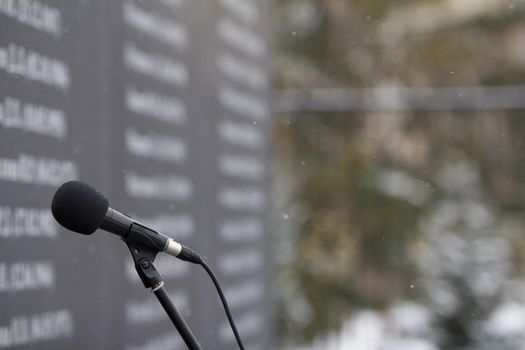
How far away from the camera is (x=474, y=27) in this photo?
12.0 metres

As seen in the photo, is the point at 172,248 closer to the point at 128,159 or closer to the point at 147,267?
the point at 147,267

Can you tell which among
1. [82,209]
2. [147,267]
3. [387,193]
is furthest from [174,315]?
[387,193]

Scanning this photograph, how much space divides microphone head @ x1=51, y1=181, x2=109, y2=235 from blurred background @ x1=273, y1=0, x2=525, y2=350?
7.08 meters

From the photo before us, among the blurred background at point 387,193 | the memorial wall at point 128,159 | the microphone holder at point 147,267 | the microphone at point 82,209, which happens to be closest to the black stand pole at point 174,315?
the microphone holder at point 147,267

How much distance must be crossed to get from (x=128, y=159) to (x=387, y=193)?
7.27m

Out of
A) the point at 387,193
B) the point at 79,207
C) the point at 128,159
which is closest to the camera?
the point at 79,207

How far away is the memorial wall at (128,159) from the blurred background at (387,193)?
433cm

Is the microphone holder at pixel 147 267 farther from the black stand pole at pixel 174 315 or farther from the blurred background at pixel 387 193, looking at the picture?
the blurred background at pixel 387 193

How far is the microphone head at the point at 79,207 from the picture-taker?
2.01 meters

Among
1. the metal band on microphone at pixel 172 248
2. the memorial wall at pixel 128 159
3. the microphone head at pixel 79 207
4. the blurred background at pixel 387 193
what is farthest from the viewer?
the blurred background at pixel 387 193

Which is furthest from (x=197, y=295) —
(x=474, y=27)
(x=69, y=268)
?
(x=474, y=27)

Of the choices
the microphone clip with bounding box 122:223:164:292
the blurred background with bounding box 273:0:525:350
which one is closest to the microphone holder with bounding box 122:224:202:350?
the microphone clip with bounding box 122:223:164:292

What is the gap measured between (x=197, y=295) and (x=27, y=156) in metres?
1.53

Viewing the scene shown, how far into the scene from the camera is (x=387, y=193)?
10477 millimetres
